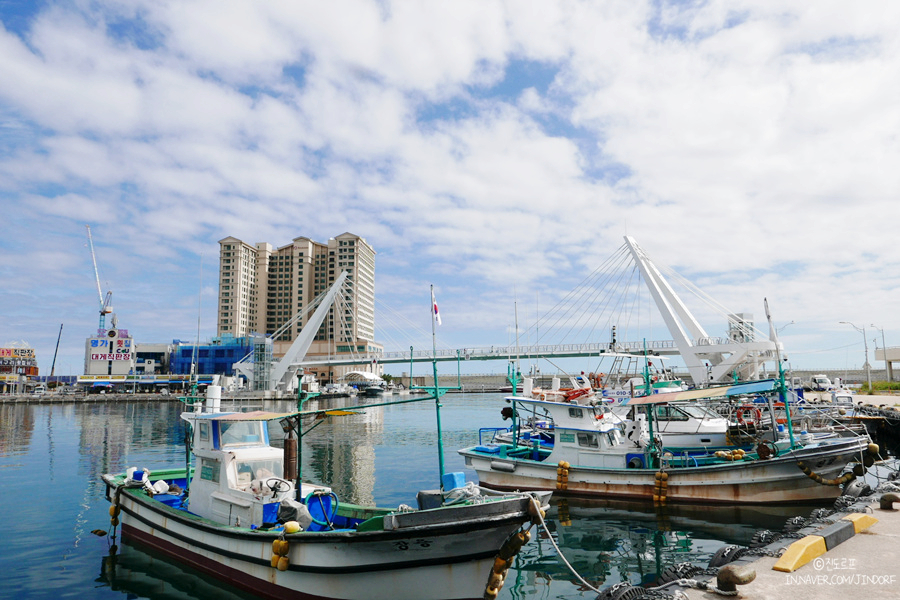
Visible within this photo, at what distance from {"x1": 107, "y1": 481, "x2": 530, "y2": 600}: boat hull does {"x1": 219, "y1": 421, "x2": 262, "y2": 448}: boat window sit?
7.24 feet

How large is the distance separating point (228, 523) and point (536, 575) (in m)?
7.09

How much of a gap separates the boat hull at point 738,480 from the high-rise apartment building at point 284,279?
468 feet

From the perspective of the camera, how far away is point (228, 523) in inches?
467

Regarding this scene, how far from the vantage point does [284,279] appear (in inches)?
6718

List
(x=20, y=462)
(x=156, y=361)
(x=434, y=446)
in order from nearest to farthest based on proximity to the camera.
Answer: (x=20, y=462) → (x=434, y=446) → (x=156, y=361)

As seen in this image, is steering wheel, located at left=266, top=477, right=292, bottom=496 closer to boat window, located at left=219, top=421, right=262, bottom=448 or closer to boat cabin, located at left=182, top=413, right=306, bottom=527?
boat cabin, located at left=182, top=413, right=306, bottom=527

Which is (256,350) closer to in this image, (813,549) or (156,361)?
(156,361)

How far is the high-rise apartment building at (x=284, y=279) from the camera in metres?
160

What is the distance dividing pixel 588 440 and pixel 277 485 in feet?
40.8

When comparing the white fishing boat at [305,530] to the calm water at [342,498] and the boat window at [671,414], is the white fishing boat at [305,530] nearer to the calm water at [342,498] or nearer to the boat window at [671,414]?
the calm water at [342,498]

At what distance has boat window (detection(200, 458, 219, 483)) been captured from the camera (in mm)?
12531

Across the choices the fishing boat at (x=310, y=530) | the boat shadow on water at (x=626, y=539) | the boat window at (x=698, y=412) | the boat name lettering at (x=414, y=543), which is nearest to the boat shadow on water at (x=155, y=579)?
the fishing boat at (x=310, y=530)

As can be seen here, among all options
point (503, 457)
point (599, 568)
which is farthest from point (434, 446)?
point (599, 568)

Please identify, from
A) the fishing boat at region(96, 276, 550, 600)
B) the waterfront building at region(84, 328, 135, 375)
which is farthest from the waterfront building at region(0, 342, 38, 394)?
the fishing boat at region(96, 276, 550, 600)
